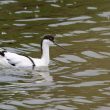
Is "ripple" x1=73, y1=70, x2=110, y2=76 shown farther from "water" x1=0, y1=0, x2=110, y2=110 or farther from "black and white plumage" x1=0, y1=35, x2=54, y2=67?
"black and white plumage" x1=0, y1=35, x2=54, y2=67

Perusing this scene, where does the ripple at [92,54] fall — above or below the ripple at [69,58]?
above

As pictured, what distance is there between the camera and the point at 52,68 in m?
20.0

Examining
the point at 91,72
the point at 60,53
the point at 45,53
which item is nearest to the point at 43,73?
the point at 45,53

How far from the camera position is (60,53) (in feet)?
70.2

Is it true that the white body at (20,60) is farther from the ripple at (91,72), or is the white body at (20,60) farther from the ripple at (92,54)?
the ripple at (91,72)

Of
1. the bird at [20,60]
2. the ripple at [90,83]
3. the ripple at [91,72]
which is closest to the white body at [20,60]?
the bird at [20,60]

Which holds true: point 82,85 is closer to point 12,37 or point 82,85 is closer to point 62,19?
point 12,37

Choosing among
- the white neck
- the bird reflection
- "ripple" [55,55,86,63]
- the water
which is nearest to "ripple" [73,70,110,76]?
the water

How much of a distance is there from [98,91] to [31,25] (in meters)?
8.52

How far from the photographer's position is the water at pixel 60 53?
16.5 m

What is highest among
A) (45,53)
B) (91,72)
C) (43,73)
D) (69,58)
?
(45,53)

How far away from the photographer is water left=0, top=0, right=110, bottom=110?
16.5 meters

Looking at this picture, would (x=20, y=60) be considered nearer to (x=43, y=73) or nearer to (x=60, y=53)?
(x=43, y=73)

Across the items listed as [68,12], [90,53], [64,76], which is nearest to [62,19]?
[68,12]
